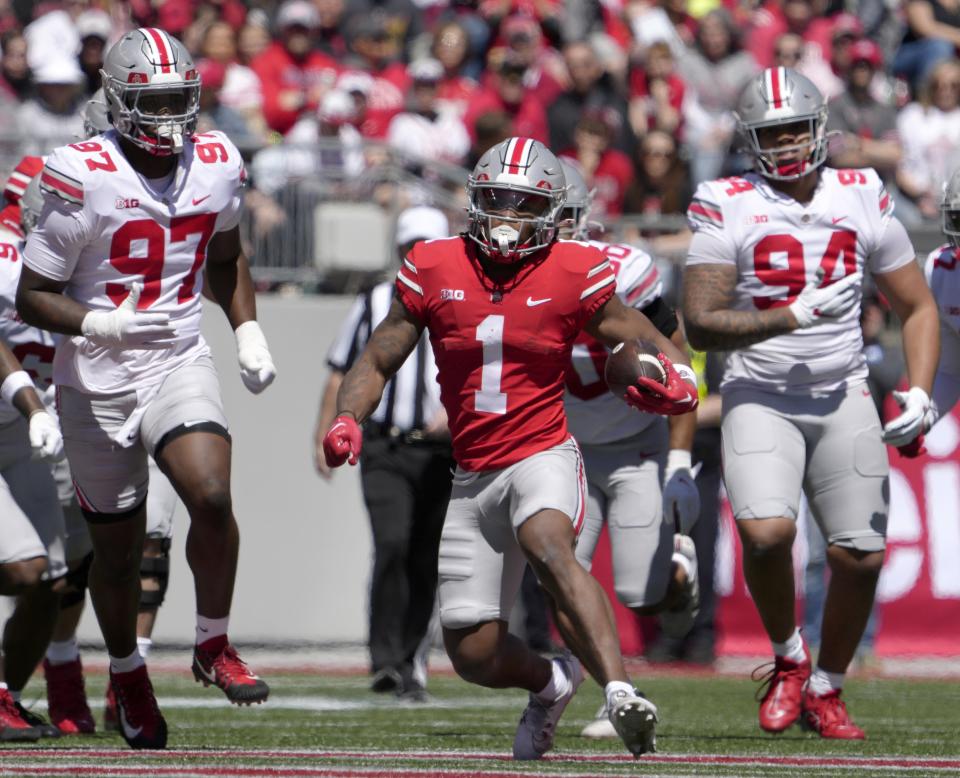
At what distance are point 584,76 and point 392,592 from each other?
5.12 metres

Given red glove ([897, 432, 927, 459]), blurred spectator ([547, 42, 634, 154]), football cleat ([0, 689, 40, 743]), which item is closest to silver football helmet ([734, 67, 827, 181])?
red glove ([897, 432, 927, 459])

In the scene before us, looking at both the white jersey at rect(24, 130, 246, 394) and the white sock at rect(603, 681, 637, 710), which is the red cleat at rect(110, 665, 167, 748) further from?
the white sock at rect(603, 681, 637, 710)

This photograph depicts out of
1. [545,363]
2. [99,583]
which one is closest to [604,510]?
[545,363]

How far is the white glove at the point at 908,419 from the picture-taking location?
6.50 metres

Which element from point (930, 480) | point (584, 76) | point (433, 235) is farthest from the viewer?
point (584, 76)

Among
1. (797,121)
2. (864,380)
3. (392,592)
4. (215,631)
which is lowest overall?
(392,592)

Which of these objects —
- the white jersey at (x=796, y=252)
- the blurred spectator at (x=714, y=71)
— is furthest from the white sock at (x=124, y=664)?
the blurred spectator at (x=714, y=71)

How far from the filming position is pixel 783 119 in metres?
6.73

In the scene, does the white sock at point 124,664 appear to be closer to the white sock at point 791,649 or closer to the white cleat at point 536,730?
the white cleat at point 536,730

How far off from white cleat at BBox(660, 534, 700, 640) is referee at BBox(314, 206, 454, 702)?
189 centimetres

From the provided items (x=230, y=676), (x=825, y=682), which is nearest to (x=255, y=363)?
(x=230, y=676)

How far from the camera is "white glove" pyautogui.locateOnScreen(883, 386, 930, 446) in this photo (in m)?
6.50

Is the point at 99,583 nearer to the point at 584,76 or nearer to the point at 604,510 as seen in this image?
the point at 604,510

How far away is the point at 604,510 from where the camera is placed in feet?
22.8
